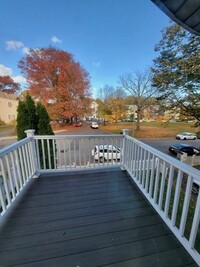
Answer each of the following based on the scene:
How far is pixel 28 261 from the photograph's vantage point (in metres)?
1.18

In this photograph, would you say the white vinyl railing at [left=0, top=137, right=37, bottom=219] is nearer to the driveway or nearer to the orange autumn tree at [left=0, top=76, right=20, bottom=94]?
the driveway

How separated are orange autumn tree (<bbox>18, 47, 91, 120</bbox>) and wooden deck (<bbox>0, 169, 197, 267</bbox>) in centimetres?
1397


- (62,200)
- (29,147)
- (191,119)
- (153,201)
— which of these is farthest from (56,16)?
(191,119)

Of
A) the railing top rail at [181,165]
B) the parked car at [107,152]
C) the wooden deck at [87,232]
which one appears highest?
the railing top rail at [181,165]

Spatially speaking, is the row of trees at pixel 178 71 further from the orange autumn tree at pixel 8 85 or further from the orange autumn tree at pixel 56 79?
the orange autumn tree at pixel 8 85

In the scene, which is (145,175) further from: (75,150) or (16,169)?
(16,169)

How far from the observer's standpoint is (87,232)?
1.48m

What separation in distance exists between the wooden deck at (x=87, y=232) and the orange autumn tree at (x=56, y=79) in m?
14.0

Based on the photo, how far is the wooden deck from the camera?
121 cm

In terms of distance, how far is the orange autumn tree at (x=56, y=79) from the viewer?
1380cm

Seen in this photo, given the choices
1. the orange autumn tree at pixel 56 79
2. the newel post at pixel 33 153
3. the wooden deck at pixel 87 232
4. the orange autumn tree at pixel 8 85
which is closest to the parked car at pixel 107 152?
the wooden deck at pixel 87 232


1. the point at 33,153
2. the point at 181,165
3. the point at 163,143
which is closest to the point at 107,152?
the point at 33,153

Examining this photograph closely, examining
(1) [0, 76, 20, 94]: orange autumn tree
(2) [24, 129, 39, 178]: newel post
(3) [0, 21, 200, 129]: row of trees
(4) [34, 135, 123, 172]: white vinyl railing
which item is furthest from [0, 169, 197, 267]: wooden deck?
(1) [0, 76, 20, 94]: orange autumn tree

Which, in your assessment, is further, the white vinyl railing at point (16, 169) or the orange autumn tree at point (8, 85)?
the orange autumn tree at point (8, 85)
